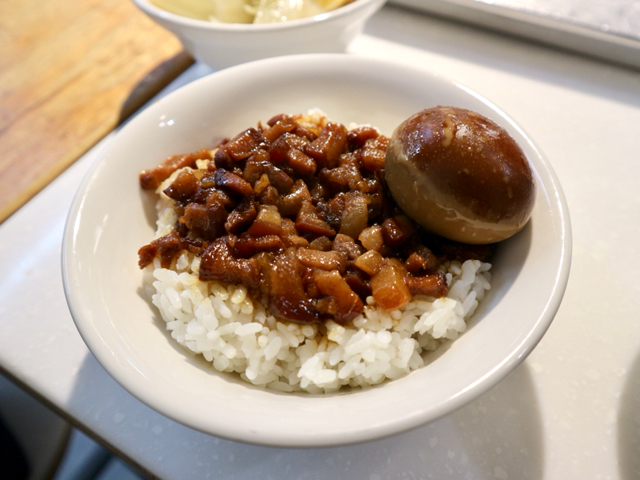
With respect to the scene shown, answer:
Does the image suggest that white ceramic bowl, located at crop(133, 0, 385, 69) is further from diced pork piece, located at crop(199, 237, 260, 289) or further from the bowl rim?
diced pork piece, located at crop(199, 237, 260, 289)

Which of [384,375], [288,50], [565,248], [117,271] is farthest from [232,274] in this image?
[288,50]

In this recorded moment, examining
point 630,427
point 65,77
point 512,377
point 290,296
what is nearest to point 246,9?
point 65,77

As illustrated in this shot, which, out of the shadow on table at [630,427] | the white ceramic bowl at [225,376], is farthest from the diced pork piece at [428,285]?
the shadow on table at [630,427]

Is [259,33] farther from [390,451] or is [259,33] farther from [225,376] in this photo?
[390,451]

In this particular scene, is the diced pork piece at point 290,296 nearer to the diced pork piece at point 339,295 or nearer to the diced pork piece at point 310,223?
the diced pork piece at point 339,295

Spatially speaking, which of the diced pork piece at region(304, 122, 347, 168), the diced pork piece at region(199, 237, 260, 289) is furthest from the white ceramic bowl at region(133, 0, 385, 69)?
the diced pork piece at region(199, 237, 260, 289)

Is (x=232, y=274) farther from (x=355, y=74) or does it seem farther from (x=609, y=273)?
(x=609, y=273)
